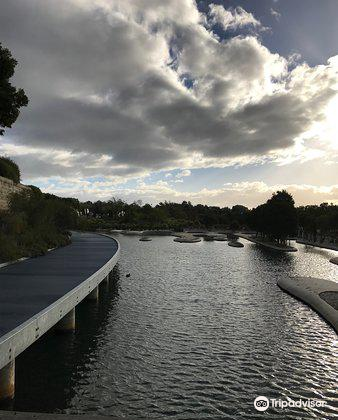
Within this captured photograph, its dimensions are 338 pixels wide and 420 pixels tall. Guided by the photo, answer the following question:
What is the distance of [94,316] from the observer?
22875 mm

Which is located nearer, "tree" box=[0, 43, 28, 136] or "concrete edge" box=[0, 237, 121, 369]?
"concrete edge" box=[0, 237, 121, 369]

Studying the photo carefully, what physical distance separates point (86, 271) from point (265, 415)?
16323 mm

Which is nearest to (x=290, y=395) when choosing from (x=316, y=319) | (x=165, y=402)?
(x=165, y=402)

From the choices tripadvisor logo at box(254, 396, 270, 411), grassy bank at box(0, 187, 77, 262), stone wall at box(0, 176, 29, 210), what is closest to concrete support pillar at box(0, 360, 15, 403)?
tripadvisor logo at box(254, 396, 270, 411)

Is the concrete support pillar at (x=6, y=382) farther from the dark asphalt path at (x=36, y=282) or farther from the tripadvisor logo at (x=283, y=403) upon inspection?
the tripadvisor logo at (x=283, y=403)

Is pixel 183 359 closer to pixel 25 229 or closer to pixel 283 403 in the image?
pixel 283 403

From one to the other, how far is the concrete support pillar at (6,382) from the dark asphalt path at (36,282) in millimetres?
1117

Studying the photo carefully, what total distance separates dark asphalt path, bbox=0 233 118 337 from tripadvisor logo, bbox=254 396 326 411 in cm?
867

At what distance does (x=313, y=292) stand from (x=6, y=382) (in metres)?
24.0

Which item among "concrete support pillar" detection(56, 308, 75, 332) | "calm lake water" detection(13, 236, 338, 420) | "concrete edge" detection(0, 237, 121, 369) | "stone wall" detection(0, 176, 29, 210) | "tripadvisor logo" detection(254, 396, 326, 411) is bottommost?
"tripadvisor logo" detection(254, 396, 326, 411)

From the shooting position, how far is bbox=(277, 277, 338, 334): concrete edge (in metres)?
23.2

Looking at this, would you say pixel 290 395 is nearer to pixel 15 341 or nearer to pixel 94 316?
pixel 15 341

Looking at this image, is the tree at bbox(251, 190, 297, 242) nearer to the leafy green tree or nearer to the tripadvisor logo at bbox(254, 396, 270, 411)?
the leafy green tree

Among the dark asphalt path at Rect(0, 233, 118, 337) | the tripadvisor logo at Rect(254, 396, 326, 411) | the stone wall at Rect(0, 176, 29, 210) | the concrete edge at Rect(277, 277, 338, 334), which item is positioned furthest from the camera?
the stone wall at Rect(0, 176, 29, 210)
